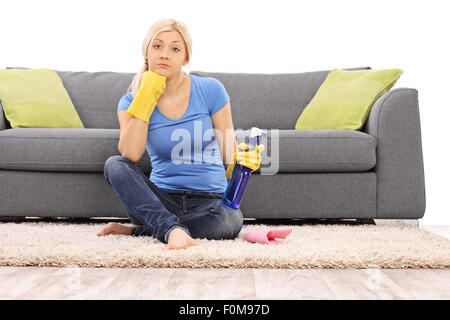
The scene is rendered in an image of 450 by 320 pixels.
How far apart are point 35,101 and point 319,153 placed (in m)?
1.51

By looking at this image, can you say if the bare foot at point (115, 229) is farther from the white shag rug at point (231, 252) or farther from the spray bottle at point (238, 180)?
the spray bottle at point (238, 180)

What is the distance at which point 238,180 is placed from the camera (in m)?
1.69

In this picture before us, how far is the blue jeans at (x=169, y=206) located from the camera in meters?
1.65

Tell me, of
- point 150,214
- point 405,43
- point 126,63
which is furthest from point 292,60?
point 150,214

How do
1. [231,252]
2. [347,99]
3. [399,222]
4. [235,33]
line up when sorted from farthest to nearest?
[235,33] < [347,99] < [399,222] < [231,252]

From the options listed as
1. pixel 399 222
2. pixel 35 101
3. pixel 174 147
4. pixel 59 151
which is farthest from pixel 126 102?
pixel 399 222

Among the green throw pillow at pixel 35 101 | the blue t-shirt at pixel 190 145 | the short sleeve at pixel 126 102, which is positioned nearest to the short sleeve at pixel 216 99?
the blue t-shirt at pixel 190 145

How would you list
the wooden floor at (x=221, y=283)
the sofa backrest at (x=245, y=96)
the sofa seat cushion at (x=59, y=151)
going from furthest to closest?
1. the sofa backrest at (x=245, y=96)
2. the sofa seat cushion at (x=59, y=151)
3. the wooden floor at (x=221, y=283)

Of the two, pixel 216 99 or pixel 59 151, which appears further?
pixel 59 151

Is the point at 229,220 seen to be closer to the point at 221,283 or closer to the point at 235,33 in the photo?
the point at 221,283
